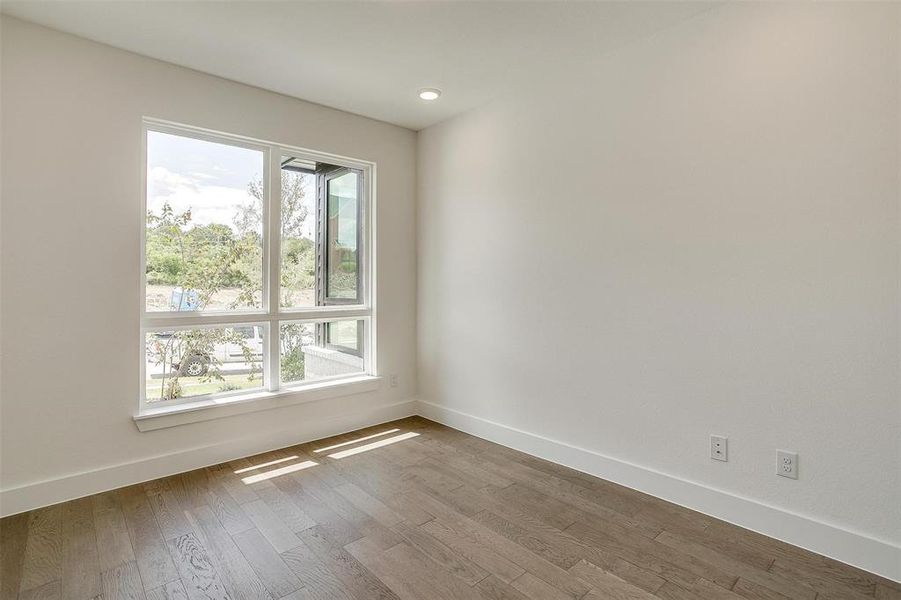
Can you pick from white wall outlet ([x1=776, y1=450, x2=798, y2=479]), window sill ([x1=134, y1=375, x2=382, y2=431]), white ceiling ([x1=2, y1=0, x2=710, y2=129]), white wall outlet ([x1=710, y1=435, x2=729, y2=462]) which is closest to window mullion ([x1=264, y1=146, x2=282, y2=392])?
window sill ([x1=134, y1=375, x2=382, y2=431])

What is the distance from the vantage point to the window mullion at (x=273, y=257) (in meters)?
3.33

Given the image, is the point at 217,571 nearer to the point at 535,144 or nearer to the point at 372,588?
the point at 372,588

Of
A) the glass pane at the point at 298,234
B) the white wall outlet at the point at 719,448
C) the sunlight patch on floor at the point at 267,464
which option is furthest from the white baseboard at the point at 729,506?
the glass pane at the point at 298,234

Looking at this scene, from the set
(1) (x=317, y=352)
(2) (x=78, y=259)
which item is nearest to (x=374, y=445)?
(1) (x=317, y=352)

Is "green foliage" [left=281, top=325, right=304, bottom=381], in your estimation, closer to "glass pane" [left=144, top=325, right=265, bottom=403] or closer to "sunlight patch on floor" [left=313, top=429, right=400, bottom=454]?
"glass pane" [left=144, top=325, right=265, bottom=403]

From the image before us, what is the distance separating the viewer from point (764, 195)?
220cm

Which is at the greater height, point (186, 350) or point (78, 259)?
point (78, 259)

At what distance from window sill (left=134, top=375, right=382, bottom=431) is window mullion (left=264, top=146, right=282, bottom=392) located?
128 millimetres

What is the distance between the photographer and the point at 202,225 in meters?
3.07

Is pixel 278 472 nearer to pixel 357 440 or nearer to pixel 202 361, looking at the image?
pixel 357 440

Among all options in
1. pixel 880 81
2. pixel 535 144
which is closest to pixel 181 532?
pixel 535 144

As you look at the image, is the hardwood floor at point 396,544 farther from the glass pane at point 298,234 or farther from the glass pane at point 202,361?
the glass pane at point 298,234

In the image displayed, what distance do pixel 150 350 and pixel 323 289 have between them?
4.14 feet

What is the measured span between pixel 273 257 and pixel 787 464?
328cm
